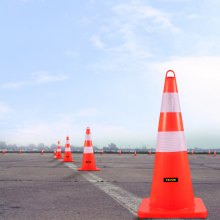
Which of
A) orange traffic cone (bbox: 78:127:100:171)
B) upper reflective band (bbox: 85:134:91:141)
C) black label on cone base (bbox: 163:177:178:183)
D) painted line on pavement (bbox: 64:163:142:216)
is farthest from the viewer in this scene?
upper reflective band (bbox: 85:134:91:141)

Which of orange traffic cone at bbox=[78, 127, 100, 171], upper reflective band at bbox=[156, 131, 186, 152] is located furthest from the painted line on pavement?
orange traffic cone at bbox=[78, 127, 100, 171]

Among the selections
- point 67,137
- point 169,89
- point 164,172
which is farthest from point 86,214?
point 67,137

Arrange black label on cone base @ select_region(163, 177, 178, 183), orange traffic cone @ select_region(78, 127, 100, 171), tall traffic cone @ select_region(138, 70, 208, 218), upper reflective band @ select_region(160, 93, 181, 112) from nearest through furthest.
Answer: tall traffic cone @ select_region(138, 70, 208, 218)
black label on cone base @ select_region(163, 177, 178, 183)
upper reflective band @ select_region(160, 93, 181, 112)
orange traffic cone @ select_region(78, 127, 100, 171)

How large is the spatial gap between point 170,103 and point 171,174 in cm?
83

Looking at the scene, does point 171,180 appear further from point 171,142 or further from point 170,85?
point 170,85

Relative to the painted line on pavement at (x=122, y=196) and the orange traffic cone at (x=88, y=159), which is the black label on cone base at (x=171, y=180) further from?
the orange traffic cone at (x=88, y=159)

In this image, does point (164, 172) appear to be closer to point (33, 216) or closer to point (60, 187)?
point (33, 216)

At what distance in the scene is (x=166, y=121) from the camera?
4730mm

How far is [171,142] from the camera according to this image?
183 inches

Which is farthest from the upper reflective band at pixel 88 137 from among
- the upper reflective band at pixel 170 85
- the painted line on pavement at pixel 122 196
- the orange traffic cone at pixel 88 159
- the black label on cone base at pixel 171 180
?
the black label on cone base at pixel 171 180

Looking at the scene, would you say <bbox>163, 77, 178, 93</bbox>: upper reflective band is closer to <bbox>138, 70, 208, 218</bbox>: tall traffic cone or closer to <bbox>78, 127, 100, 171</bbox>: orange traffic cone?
<bbox>138, 70, 208, 218</bbox>: tall traffic cone

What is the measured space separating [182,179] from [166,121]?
0.67m

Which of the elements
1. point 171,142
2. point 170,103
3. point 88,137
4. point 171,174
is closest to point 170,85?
point 170,103

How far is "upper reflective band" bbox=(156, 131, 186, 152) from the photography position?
4.61m
